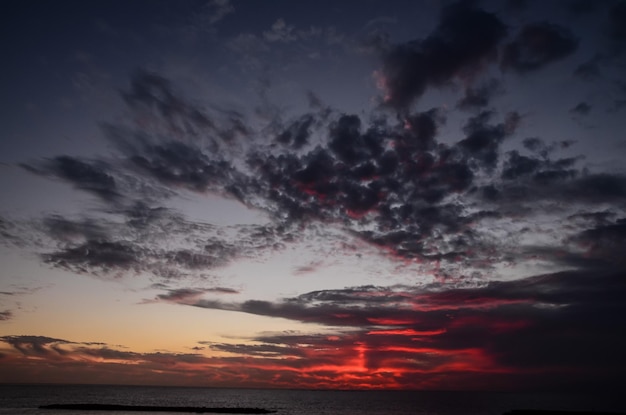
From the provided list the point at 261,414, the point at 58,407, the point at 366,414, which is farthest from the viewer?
the point at 366,414

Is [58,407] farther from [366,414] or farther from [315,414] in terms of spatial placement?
[366,414]

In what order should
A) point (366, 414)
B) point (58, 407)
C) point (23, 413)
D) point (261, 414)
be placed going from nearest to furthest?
point (23, 413) < point (261, 414) < point (58, 407) < point (366, 414)

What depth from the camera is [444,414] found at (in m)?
107

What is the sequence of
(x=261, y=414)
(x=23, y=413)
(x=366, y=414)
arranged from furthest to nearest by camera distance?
1. (x=366, y=414)
2. (x=261, y=414)
3. (x=23, y=413)

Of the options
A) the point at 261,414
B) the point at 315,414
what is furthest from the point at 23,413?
the point at 315,414

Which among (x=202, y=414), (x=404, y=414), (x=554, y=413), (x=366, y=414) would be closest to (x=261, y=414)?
(x=202, y=414)

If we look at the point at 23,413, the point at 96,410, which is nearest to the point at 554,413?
the point at 96,410

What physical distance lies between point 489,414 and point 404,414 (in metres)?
21.4

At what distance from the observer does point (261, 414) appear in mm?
87875

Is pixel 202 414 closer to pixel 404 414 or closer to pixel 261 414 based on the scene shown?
pixel 261 414

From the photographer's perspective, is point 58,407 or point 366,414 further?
point 366,414

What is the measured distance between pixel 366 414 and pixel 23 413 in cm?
7370

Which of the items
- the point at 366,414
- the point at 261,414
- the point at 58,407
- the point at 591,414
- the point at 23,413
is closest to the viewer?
the point at 591,414

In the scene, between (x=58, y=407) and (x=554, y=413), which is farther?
(x=58, y=407)
